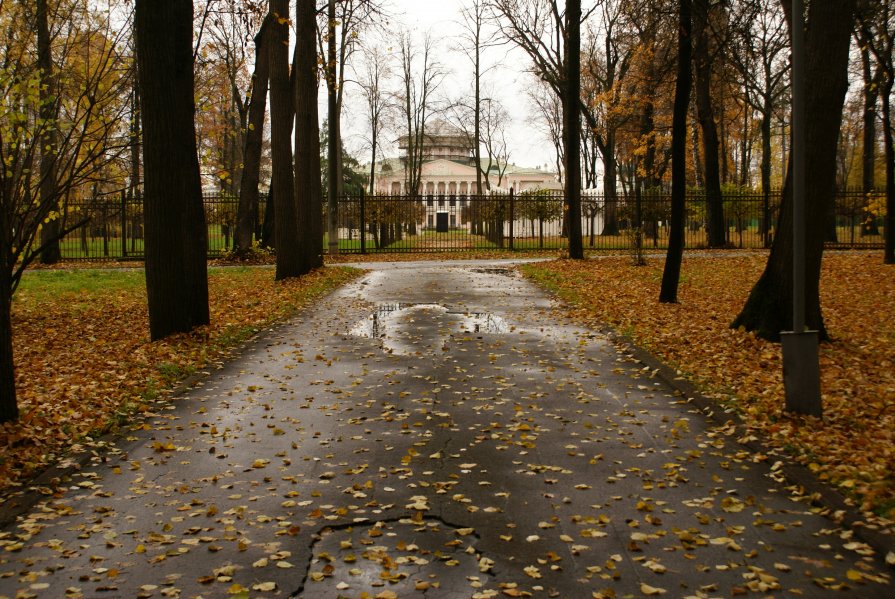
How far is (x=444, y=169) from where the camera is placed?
10038cm

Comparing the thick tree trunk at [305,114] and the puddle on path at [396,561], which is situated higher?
the thick tree trunk at [305,114]

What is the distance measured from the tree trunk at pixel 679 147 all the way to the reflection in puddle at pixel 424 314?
3.29 metres

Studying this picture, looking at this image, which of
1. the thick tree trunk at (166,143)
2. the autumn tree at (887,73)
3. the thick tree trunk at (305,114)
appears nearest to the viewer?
the thick tree trunk at (166,143)

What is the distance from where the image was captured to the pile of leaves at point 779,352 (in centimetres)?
589

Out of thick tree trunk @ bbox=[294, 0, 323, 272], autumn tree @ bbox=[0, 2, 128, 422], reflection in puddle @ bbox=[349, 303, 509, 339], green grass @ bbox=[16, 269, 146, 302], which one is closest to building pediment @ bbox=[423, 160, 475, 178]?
green grass @ bbox=[16, 269, 146, 302]

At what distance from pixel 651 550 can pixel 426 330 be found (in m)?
8.11

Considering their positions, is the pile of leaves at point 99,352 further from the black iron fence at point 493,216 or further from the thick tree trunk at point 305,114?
the black iron fence at point 493,216

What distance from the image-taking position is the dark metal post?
22.1 ft

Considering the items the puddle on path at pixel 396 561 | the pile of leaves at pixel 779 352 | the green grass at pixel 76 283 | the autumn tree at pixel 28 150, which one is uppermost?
the autumn tree at pixel 28 150

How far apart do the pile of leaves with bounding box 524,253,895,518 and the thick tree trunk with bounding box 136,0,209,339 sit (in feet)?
21.3

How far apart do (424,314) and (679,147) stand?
5.23 meters

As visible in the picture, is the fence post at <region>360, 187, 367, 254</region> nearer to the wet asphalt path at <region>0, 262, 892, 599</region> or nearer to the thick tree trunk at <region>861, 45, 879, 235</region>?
the thick tree trunk at <region>861, 45, 879, 235</region>

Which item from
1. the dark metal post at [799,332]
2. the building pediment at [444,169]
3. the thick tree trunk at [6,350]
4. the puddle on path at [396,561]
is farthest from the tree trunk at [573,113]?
the building pediment at [444,169]

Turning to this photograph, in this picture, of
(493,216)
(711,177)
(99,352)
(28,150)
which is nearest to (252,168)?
(493,216)
